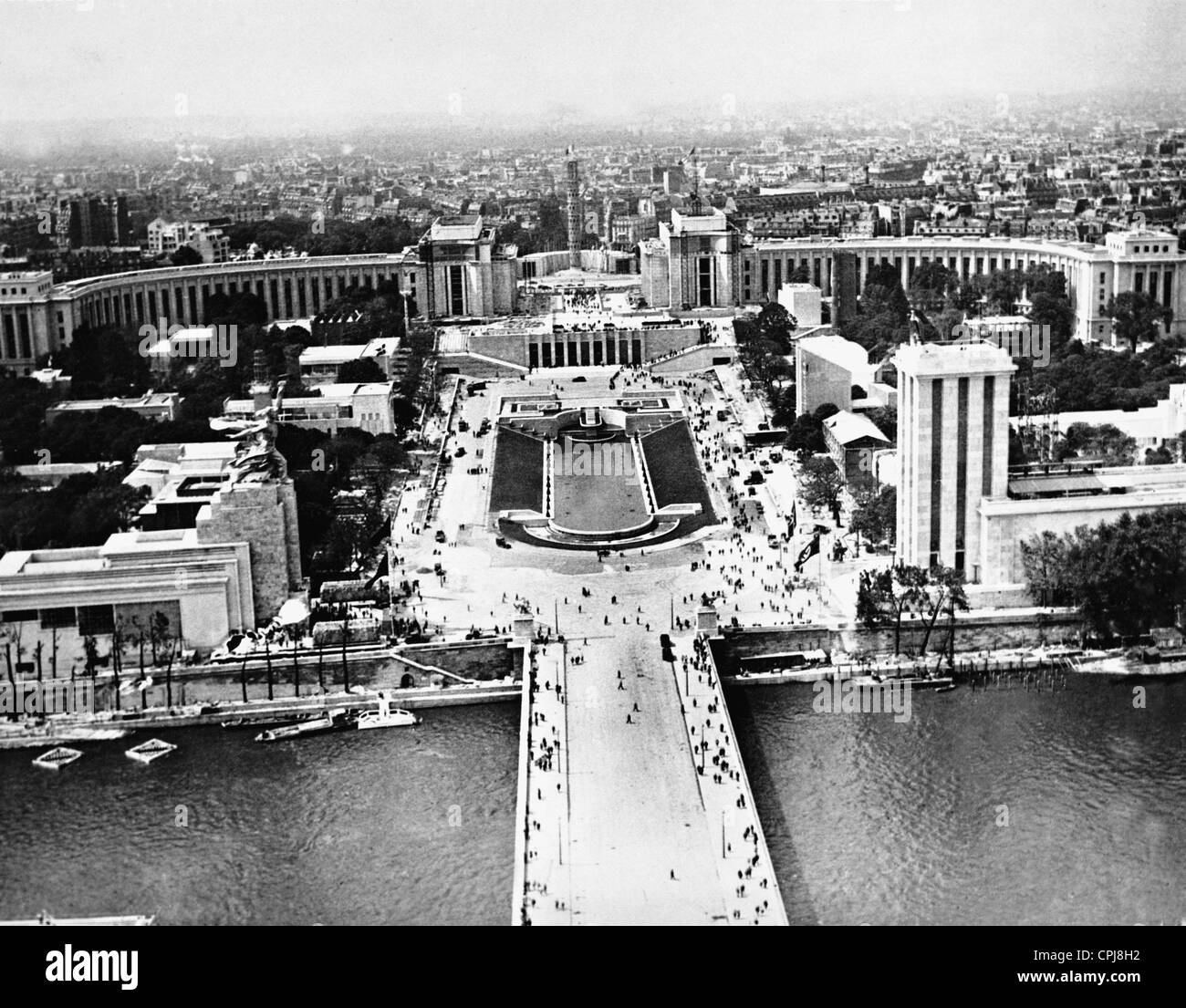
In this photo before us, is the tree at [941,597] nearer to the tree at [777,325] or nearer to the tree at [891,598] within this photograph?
the tree at [891,598]

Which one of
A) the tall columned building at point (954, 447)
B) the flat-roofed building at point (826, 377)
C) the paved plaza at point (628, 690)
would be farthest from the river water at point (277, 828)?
the flat-roofed building at point (826, 377)

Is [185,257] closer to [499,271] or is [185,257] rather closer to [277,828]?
[499,271]

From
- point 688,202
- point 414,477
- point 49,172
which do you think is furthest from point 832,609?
point 688,202

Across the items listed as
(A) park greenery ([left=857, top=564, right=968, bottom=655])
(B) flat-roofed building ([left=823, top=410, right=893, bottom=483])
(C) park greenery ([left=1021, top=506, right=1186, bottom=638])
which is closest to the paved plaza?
(A) park greenery ([left=857, top=564, right=968, bottom=655])

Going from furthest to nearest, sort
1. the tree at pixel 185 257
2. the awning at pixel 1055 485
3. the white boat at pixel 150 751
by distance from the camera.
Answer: the tree at pixel 185 257
the awning at pixel 1055 485
the white boat at pixel 150 751

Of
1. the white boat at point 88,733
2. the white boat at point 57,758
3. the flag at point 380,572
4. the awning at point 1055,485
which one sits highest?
the awning at point 1055,485

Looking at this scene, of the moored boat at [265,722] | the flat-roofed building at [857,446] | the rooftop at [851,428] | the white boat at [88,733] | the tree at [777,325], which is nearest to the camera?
the white boat at [88,733]

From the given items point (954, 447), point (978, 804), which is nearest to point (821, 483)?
point (954, 447)
